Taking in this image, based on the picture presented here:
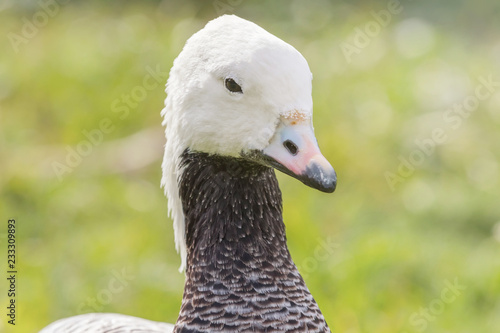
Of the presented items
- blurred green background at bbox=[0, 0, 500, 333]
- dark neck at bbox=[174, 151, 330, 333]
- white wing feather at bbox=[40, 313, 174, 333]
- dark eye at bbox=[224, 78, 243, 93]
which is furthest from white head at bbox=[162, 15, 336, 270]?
blurred green background at bbox=[0, 0, 500, 333]

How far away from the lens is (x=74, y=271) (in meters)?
4.26

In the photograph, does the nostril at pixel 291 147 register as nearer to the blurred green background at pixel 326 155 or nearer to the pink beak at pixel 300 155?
the pink beak at pixel 300 155

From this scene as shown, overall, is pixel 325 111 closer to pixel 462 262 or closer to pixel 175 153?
pixel 462 262

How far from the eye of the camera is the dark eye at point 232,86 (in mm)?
2289

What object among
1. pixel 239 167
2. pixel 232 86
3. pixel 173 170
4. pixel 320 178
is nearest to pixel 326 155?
pixel 173 170

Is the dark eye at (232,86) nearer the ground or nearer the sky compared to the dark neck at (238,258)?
nearer the sky

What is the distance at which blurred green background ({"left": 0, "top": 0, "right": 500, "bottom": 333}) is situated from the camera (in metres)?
4.02

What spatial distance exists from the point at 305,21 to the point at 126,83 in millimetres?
1979

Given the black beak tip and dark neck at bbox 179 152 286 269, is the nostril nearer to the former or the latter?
the black beak tip

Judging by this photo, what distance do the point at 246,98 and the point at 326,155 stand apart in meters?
2.87

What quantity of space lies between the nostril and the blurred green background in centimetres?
169

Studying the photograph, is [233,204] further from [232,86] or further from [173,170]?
[232,86]

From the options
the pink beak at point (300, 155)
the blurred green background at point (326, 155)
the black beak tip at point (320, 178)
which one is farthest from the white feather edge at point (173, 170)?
the blurred green background at point (326, 155)

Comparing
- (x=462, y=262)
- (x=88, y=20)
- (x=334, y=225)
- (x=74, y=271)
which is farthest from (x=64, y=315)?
(x=88, y=20)
